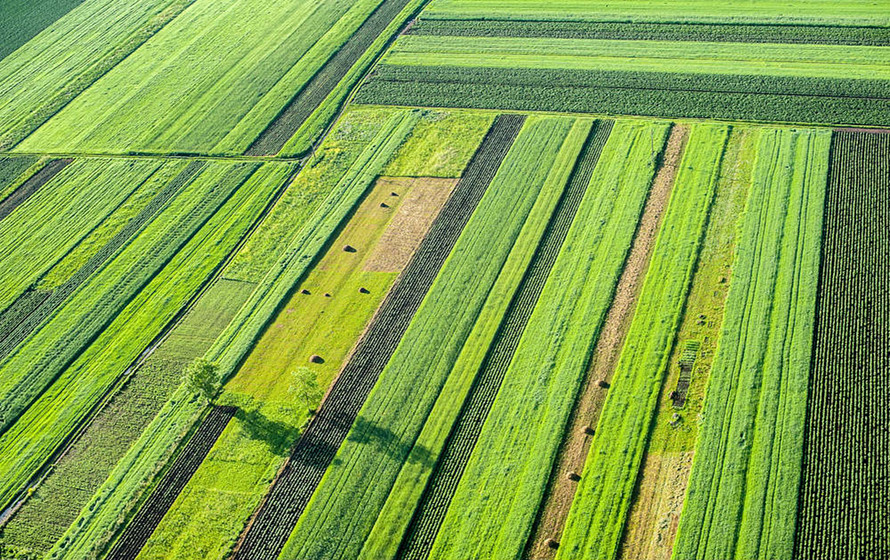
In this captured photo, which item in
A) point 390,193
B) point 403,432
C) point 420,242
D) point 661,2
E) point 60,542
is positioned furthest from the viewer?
point 661,2

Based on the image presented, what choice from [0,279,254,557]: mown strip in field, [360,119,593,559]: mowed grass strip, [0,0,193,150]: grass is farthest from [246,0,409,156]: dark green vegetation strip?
[360,119,593,559]: mowed grass strip

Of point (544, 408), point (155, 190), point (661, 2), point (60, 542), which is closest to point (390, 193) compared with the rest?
point (155, 190)

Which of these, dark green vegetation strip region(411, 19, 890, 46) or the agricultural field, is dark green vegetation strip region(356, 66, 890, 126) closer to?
the agricultural field

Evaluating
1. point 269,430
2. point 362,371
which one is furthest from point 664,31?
point 269,430

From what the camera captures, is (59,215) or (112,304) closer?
(112,304)

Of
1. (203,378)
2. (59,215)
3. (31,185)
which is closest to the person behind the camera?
(203,378)

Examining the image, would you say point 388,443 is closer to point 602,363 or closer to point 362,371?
point 362,371

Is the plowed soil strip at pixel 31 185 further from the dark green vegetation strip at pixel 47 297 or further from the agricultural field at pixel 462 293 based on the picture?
the dark green vegetation strip at pixel 47 297

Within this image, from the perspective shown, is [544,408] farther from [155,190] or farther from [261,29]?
[261,29]
